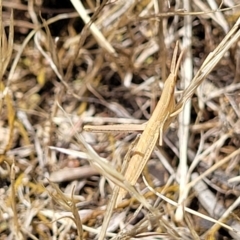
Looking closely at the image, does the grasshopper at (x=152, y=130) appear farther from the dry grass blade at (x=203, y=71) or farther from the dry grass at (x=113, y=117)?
the dry grass at (x=113, y=117)

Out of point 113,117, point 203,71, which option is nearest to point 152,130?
point 203,71

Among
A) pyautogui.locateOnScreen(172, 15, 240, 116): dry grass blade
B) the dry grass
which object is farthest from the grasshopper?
the dry grass

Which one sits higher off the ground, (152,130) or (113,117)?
(152,130)

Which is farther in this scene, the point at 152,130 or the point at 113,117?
the point at 113,117

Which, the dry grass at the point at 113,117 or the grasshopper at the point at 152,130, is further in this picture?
the dry grass at the point at 113,117

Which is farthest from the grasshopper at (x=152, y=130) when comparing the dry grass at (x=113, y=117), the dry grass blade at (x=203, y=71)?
the dry grass at (x=113, y=117)

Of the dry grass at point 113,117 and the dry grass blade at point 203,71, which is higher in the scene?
the dry grass blade at point 203,71

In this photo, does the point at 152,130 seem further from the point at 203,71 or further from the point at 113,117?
the point at 113,117

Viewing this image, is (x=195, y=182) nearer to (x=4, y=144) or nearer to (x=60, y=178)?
(x=60, y=178)
